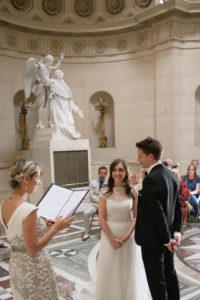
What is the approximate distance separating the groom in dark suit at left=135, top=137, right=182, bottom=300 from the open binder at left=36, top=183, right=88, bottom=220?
1.90 feet

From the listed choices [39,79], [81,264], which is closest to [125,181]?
[81,264]

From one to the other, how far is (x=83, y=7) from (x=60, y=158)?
6.85 metres

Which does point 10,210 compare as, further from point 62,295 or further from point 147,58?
point 147,58

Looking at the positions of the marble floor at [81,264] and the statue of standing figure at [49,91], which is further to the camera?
the statue of standing figure at [49,91]

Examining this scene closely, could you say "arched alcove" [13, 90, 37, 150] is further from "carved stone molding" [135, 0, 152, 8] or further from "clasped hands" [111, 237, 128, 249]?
"clasped hands" [111, 237, 128, 249]

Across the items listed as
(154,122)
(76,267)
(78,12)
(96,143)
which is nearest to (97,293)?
(76,267)

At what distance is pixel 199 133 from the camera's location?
10828 millimetres

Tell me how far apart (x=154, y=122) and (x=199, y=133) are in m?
1.80

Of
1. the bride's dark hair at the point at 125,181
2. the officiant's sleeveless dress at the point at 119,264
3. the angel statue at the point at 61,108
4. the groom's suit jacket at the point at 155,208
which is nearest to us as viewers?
the groom's suit jacket at the point at 155,208

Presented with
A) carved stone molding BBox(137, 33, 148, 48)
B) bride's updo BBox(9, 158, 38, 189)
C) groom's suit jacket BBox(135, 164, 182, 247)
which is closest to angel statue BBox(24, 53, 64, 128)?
carved stone molding BBox(137, 33, 148, 48)

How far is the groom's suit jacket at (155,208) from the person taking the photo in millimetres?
2330

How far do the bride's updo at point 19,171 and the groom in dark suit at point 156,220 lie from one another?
38.3 inches

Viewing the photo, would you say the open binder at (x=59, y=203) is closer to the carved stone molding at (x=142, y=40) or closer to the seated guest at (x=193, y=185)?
the seated guest at (x=193, y=185)

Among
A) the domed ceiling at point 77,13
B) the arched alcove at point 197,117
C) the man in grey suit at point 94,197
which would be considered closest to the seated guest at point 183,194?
the man in grey suit at point 94,197
